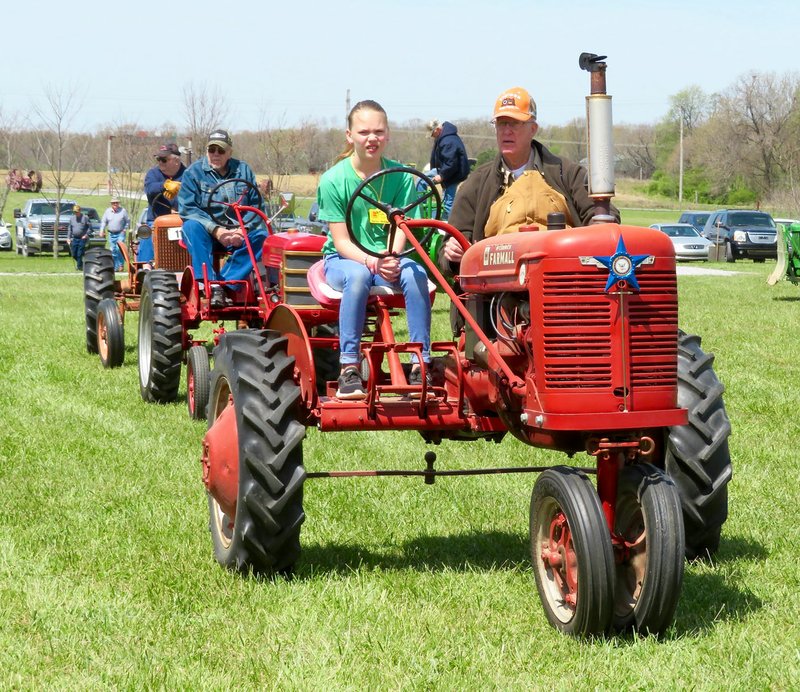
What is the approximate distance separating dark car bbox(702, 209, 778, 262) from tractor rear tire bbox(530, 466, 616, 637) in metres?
31.9

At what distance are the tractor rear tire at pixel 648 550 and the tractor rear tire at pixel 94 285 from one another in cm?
937

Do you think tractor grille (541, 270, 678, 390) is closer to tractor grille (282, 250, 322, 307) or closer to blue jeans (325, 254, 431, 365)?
blue jeans (325, 254, 431, 365)

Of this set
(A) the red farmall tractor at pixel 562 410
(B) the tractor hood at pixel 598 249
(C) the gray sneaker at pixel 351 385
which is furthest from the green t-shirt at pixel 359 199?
(B) the tractor hood at pixel 598 249

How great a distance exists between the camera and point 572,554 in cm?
438

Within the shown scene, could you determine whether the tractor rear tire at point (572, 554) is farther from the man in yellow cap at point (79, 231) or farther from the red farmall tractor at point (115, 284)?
the man in yellow cap at point (79, 231)

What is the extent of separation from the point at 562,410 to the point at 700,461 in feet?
3.60

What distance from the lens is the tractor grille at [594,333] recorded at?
14.1ft

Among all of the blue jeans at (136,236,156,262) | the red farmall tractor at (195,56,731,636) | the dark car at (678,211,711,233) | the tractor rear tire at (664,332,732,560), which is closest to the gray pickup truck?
the dark car at (678,211,711,233)

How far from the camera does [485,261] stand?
4.94 meters

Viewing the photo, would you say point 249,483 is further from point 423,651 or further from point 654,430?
point 654,430

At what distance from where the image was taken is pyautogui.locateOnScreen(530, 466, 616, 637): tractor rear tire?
13.6 ft

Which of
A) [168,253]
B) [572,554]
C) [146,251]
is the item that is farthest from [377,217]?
[146,251]

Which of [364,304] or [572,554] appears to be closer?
[572,554]

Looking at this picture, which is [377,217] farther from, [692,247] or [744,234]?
[692,247]
